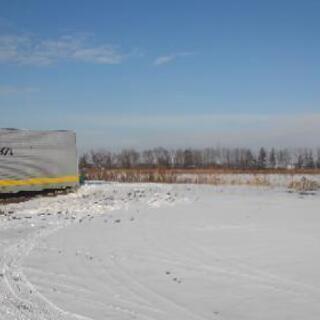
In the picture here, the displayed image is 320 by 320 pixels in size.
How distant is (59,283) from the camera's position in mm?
9180

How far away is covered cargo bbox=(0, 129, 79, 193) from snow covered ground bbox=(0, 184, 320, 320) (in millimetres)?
8184

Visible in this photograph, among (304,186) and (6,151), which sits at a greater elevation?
(6,151)

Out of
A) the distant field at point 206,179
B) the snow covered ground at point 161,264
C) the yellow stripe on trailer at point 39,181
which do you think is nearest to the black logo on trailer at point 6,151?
the yellow stripe on trailer at point 39,181

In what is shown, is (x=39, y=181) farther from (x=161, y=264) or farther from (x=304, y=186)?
(x=161, y=264)

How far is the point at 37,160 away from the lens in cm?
3042

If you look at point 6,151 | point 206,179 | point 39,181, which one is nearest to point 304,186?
point 206,179

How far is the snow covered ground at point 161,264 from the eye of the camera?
7.68m

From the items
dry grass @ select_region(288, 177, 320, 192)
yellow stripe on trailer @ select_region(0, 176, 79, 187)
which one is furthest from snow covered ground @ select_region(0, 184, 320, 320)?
dry grass @ select_region(288, 177, 320, 192)

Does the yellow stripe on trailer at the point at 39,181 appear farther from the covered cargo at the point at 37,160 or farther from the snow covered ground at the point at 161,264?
the snow covered ground at the point at 161,264

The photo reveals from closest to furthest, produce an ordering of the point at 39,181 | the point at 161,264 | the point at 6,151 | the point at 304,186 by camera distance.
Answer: the point at 161,264
the point at 6,151
the point at 39,181
the point at 304,186

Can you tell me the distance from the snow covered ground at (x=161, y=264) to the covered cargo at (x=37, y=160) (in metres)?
8.18

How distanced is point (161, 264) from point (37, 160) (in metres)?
20.7

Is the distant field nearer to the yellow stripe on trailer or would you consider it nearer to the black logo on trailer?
the yellow stripe on trailer

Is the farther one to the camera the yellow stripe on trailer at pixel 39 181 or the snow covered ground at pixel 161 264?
the yellow stripe on trailer at pixel 39 181
